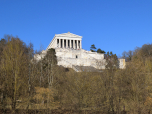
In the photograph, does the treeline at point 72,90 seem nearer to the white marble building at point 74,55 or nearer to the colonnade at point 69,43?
the white marble building at point 74,55

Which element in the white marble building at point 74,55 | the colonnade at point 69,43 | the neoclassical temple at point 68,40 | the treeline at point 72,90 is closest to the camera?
the treeline at point 72,90

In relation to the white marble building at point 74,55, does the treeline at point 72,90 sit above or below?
below

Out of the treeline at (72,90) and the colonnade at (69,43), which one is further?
the colonnade at (69,43)

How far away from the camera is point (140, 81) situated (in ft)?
68.9

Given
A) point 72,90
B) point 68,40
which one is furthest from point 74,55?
point 72,90

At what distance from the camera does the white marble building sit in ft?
153

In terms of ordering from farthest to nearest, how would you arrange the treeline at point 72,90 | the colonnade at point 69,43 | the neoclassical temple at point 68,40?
the neoclassical temple at point 68,40, the colonnade at point 69,43, the treeline at point 72,90

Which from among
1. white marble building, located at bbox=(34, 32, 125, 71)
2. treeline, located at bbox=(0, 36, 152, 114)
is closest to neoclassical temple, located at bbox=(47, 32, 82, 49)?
white marble building, located at bbox=(34, 32, 125, 71)

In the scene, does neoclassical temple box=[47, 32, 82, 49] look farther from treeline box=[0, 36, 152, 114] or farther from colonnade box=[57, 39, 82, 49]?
treeline box=[0, 36, 152, 114]

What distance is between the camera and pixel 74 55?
5594 cm

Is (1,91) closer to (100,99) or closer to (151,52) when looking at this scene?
(100,99)

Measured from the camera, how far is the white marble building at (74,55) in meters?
46.6

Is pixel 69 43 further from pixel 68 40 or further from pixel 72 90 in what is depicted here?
pixel 72 90

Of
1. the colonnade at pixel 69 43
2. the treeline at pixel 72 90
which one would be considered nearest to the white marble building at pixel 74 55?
the colonnade at pixel 69 43
